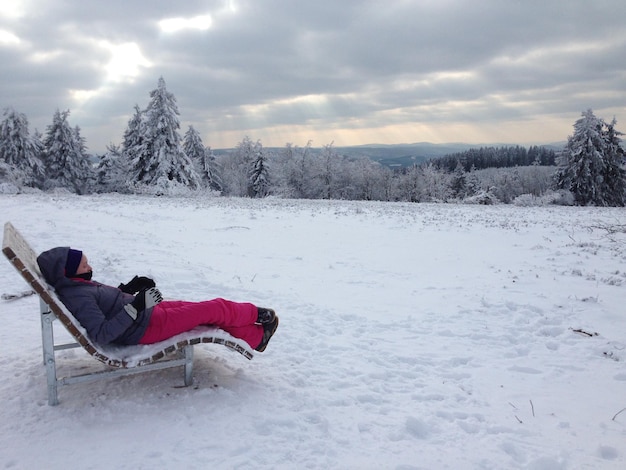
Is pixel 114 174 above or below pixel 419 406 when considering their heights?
above

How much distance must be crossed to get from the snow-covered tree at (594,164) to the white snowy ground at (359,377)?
31880 millimetres

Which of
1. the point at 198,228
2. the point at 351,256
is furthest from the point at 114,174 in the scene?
the point at 351,256

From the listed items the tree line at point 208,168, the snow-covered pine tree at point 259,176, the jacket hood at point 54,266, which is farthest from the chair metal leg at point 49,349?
the snow-covered pine tree at point 259,176

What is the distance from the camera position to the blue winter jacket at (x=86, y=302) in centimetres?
350

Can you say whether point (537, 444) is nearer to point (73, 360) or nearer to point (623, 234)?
point (73, 360)

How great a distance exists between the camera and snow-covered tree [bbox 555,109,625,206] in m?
36.2

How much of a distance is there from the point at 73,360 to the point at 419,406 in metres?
3.62

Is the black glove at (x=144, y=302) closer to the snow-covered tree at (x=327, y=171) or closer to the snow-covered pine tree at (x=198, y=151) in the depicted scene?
the snow-covered pine tree at (x=198, y=151)

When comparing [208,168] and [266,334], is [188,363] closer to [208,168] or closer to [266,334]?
[266,334]

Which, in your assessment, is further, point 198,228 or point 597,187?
point 597,187

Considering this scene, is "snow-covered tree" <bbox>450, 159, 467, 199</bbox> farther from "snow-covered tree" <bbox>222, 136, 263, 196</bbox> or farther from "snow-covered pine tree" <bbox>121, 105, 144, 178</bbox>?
"snow-covered pine tree" <bbox>121, 105, 144, 178</bbox>

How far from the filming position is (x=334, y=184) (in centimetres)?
6034

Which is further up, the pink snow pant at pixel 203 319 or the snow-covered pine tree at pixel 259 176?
the snow-covered pine tree at pixel 259 176

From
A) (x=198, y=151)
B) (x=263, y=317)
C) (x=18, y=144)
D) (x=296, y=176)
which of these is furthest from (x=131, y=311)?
(x=296, y=176)
